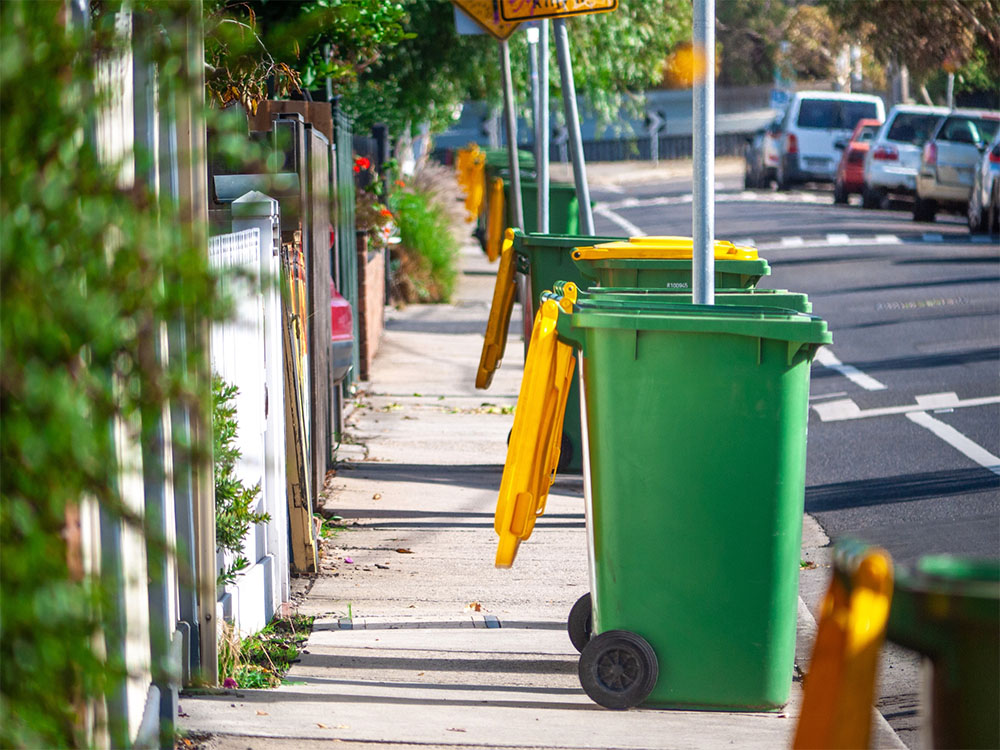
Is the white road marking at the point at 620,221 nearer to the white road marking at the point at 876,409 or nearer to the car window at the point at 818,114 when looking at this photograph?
the car window at the point at 818,114

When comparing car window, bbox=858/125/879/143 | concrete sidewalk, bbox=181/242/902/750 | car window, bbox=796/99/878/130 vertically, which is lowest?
concrete sidewalk, bbox=181/242/902/750

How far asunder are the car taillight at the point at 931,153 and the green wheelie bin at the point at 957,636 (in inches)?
899

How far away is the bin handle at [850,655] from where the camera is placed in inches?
79.3

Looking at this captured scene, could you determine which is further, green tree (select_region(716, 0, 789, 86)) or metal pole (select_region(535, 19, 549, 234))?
green tree (select_region(716, 0, 789, 86))

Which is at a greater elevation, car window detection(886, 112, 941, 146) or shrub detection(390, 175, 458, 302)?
car window detection(886, 112, 941, 146)

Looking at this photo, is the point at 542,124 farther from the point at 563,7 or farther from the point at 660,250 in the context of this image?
the point at 660,250

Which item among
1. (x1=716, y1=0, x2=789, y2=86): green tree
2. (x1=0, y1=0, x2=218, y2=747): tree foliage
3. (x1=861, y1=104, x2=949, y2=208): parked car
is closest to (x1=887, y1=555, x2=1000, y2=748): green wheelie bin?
(x1=0, y1=0, x2=218, y2=747): tree foliage

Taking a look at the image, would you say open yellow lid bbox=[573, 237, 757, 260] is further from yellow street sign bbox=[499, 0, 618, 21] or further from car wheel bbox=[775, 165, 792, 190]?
car wheel bbox=[775, 165, 792, 190]

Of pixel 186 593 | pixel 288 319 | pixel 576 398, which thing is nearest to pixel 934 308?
pixel 576 398

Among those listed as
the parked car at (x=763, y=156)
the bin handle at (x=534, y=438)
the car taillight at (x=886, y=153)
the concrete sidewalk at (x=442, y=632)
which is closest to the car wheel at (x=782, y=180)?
the parked car at (x=763, y=156)

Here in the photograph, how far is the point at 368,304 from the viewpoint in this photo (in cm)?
1090

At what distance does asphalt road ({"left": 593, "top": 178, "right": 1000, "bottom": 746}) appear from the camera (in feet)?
21.6

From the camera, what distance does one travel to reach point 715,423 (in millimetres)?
Result: 3957

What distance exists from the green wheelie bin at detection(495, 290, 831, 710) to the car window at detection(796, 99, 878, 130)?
94.4 feet
